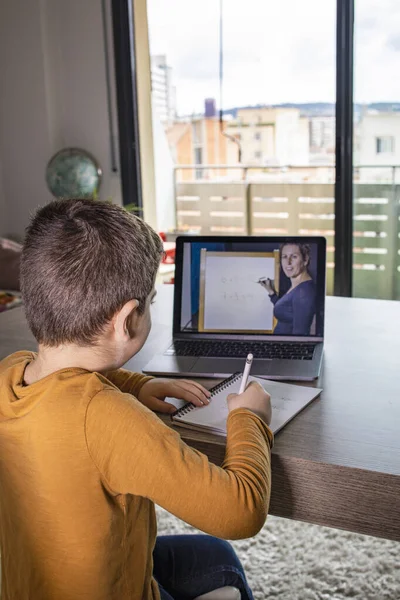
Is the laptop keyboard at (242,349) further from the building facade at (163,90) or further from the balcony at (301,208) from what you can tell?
the building facade at (163,90)

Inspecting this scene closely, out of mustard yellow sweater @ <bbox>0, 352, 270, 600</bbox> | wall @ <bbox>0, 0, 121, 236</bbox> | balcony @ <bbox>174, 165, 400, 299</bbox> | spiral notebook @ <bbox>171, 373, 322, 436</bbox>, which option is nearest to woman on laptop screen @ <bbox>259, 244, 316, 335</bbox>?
spiral notebook @ <bbox>171, 373, 322, 436</bbox>

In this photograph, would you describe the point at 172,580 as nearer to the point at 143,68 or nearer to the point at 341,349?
the point at 341,349

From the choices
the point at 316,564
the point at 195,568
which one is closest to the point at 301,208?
the point at 316,564

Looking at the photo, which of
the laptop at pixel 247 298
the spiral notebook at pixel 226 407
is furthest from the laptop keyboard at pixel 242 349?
the spiral notebook at pixel 226 407

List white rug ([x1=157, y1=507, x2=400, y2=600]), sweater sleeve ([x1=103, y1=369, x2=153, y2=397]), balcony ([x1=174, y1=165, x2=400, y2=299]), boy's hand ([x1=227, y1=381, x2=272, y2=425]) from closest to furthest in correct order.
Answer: boy's hand ([x1=227, y1=381, x2=272, y2=425])
sweater sleeve ([x1=103, y1=369, x2=153, y2=397])
white rug ([x1=157, y1=507, x2=400, y2=600])
balcony ([x1=174, y1=165, x2=400, y2=299])

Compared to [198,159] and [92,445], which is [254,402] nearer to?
[92,445]

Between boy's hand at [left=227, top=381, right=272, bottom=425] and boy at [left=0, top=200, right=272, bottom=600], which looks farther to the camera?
boy's hand at [left=227, top=381, right=272, bottom=425]

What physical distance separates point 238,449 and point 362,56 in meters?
3.24

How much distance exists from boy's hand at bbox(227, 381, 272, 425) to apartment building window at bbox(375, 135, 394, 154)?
2.99 meters

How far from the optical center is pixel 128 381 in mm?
1318

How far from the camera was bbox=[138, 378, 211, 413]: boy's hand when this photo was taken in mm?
1247

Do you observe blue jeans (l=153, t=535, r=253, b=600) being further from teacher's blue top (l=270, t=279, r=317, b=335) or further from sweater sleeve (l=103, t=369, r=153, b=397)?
teacher's blue top (l=270, t=279, r=317, b=335)

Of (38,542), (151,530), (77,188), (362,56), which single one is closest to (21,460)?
(38,542)

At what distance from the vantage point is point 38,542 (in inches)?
37.7
